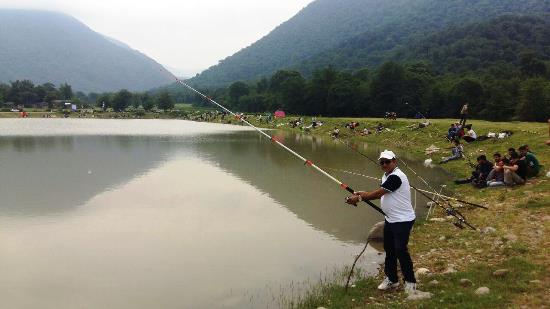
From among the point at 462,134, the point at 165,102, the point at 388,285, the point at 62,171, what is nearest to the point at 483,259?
the point at 388,285

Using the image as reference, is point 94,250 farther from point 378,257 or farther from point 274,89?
point 274,89

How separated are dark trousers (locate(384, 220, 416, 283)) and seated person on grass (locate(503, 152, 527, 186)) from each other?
39.8 feet

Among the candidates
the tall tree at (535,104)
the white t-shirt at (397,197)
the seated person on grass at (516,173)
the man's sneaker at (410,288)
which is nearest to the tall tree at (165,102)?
the tall tree at (535,104)

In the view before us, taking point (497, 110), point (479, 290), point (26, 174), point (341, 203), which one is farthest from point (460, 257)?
point (497, 110)

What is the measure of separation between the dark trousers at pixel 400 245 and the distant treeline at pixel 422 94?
181ft

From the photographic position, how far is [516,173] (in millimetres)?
18703

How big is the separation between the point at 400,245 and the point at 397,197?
938mm

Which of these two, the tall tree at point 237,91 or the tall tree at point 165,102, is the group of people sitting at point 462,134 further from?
the tall tree at point 165,102

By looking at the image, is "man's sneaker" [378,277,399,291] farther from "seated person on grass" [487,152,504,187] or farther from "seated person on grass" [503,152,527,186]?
"seated person on grass" [487,152,504,187]

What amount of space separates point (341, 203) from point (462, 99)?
6139 cm

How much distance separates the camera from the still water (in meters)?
10.2

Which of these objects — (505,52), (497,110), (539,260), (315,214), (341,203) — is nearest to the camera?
(539,260)

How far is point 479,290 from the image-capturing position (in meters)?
8.28

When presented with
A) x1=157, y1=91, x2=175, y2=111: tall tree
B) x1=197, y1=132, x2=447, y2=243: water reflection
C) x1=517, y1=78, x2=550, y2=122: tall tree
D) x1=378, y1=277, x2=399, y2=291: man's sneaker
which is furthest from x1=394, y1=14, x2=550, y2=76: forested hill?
x1=378, y1=277, x2=399, y2=291: man's sneaker
